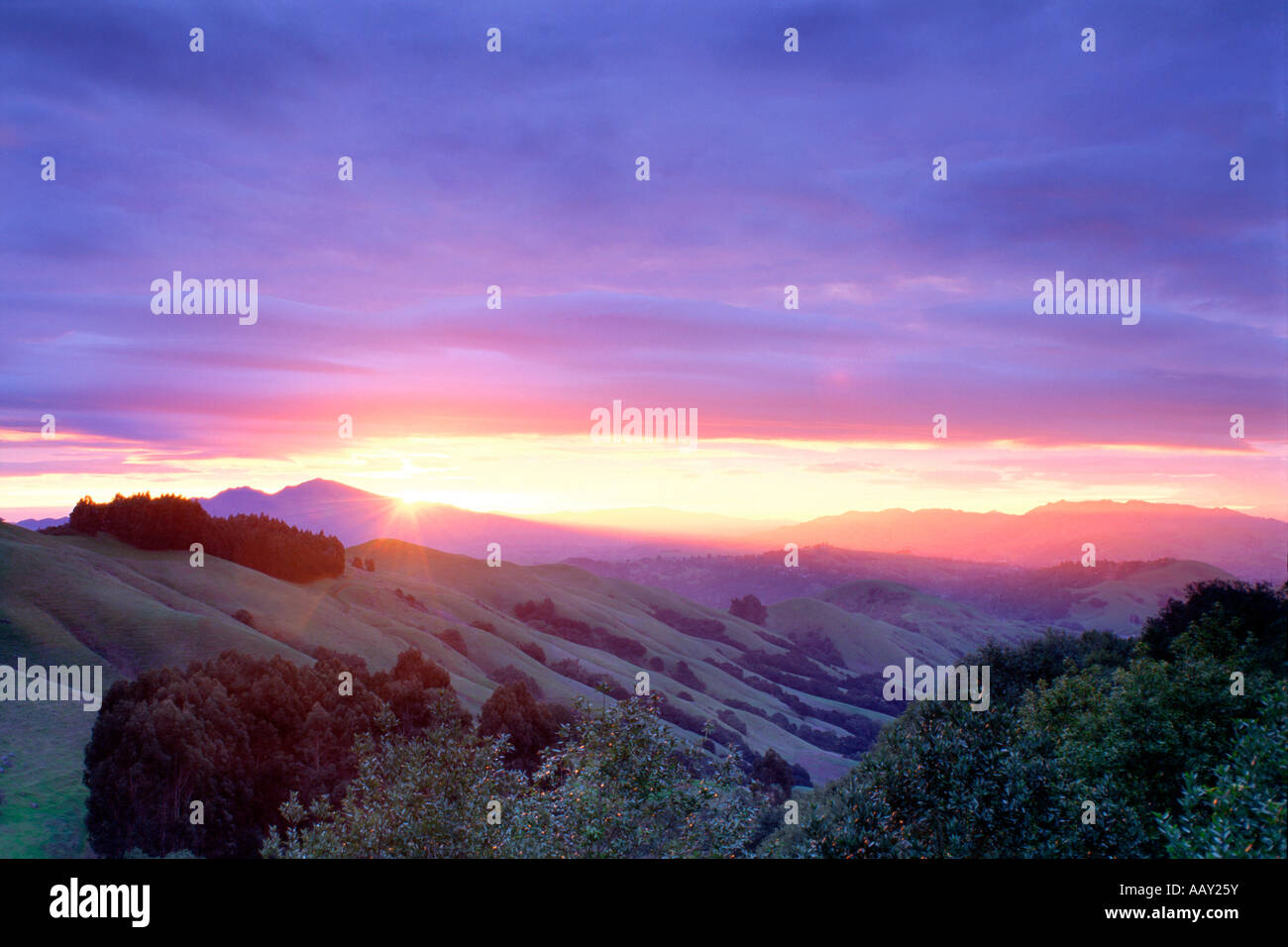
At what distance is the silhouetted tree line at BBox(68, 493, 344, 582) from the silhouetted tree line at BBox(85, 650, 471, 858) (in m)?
66.7

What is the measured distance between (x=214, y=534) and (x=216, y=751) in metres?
86.6

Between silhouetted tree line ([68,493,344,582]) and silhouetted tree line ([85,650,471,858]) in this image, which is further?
silhouetted tree line ([68,493,344,582])

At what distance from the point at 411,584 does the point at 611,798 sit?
464 feet

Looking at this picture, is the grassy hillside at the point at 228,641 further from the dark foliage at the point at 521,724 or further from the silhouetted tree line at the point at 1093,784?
the silhouetted tree line at the point at 1093,784

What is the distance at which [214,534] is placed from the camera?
129625 mm

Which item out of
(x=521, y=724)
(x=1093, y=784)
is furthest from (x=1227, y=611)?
(x=521, y=724)

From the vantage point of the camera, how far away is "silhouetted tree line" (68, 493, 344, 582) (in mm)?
122625

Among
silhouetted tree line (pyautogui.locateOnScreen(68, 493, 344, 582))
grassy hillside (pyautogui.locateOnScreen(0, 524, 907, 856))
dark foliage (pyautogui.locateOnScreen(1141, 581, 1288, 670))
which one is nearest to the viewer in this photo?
dark foliage (pyautogui.locateOnScreen(1141, 581, 1288, 670))

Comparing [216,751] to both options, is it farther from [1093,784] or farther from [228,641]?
[1093,784]

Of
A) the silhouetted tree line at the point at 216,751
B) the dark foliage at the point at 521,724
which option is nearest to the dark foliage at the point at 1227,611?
the dark foliage at the point at 521,724

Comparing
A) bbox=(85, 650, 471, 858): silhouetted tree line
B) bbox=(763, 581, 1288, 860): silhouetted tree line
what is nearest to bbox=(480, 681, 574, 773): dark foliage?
bbox=(85, 650, 471, 858): silhouetted tree line

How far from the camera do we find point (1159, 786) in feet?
96.1

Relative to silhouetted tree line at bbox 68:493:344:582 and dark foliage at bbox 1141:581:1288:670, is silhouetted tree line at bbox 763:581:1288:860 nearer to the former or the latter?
dark foliage at bbox 1141:581:1288:670
